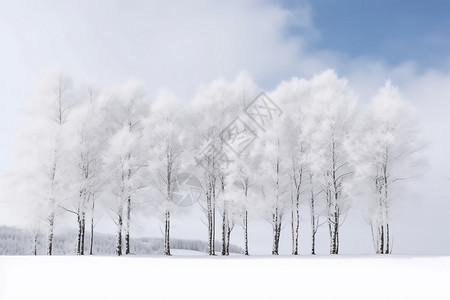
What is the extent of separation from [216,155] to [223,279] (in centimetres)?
1329

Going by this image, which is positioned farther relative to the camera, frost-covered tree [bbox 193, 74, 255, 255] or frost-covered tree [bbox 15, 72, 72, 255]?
frost-covered tree [bbox 193, 74, 255, 255]

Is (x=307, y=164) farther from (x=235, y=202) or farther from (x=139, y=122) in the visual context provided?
(x=139, y=122)

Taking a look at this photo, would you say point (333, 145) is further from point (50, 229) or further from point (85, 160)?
point (50, 229)

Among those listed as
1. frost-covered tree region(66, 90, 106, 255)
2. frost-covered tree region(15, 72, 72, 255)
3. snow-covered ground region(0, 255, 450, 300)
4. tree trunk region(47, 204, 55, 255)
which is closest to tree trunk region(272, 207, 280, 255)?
snow-covered ground region(0, 255, 450, 300)

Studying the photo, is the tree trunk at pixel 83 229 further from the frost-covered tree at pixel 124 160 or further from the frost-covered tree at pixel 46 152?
the frost-covered tree at pixel 124 160

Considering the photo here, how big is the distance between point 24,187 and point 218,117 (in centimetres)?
1236

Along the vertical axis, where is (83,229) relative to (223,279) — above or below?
above

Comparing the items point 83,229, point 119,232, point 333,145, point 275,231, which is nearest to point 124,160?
point 119,232

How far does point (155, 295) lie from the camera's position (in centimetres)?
1231

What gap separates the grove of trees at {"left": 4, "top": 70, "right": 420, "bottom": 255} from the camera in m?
26.5

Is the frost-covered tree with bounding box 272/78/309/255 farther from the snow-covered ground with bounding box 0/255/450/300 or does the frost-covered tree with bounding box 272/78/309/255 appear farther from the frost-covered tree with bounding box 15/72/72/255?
the frost-covered tree with bounding box 15/72/72/255

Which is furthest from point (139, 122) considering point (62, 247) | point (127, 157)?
point (62, 247)

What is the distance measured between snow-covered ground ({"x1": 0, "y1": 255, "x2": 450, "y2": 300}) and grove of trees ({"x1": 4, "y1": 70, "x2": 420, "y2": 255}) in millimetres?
Answer: 5432

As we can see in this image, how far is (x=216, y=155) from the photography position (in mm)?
27922
